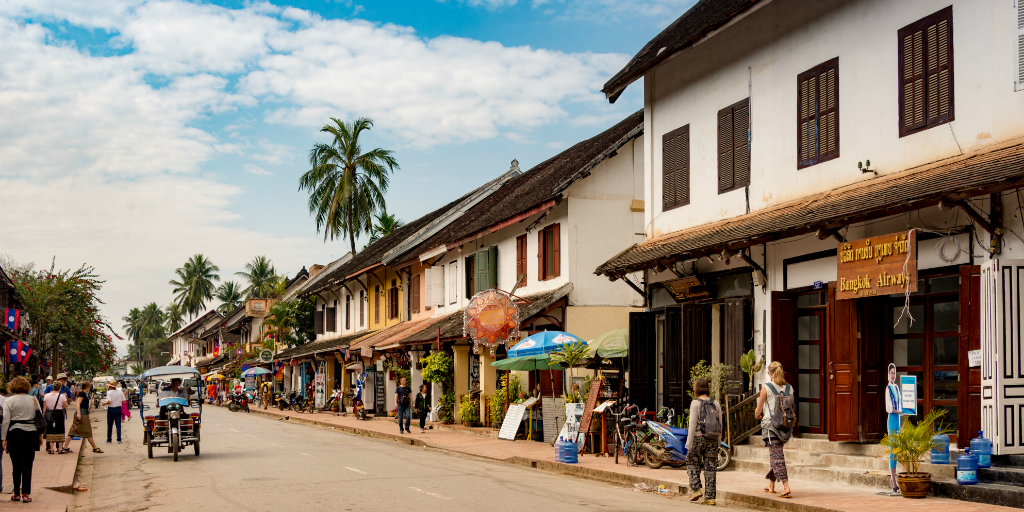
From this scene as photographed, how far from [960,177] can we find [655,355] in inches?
353

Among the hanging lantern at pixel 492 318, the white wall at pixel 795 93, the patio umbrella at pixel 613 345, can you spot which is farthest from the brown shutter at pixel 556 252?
the white wall at pixel 795 93

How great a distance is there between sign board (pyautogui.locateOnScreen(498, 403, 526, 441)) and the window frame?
1298 cm

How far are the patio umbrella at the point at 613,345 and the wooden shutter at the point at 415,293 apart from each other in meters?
15.9

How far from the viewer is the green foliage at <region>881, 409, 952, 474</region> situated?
10828mm

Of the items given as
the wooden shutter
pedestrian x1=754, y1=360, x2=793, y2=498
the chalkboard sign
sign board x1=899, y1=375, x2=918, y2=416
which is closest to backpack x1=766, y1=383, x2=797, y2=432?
pedestrian x1=754, y1=360, x2=793, y2=498

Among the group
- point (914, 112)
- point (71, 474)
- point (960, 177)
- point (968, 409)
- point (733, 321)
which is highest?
point (914, 112)

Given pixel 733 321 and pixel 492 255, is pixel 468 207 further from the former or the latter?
pixel 733 321

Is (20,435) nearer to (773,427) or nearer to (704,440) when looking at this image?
(704,440)

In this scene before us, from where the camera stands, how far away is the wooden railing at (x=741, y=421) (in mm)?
15117

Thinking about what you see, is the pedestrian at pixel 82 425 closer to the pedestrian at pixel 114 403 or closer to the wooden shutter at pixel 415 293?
the pedestrian at pixel 114 403

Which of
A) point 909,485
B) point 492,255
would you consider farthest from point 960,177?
point 492,255

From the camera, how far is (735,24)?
1587cm

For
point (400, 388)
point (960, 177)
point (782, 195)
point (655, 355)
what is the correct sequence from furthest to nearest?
point (400, 388), point (655, 355), point (782, 195), point (960, 177)

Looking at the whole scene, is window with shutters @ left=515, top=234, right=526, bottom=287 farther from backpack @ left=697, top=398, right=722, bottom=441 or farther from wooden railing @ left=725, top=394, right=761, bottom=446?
backpack @ left=697, top=398, right=722, bottom=441
